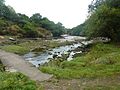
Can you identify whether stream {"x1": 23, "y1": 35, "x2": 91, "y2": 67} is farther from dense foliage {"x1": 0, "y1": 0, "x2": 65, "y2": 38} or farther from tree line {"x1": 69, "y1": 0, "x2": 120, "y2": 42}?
dense foliage {"x1": 0, "y1": 0, "x2": 65, "y2": 38}

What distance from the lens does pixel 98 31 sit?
52.0m

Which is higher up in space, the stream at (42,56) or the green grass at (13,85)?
the green grass at (13,85)

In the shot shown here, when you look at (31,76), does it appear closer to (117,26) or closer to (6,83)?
(6,83)

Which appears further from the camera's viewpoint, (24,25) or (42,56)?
(24,25)

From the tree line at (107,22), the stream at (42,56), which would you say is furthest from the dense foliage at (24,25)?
the tree line at (107,22)

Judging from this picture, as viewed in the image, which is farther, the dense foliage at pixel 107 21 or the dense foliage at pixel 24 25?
the dense foliage at pixel 24 25

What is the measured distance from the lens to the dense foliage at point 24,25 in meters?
92.9

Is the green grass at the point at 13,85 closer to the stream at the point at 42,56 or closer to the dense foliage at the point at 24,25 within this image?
the stream at the point at 42,56

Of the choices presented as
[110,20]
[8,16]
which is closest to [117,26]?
[110,20]

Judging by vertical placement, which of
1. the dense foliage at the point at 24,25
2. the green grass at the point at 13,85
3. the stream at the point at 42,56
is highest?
the dense foliage at the point at 24,25

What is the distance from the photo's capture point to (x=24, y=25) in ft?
324

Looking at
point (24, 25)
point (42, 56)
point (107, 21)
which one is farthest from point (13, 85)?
point (24, 25)

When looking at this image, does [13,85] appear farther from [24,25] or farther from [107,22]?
[24,25]

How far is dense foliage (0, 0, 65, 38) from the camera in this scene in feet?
305
